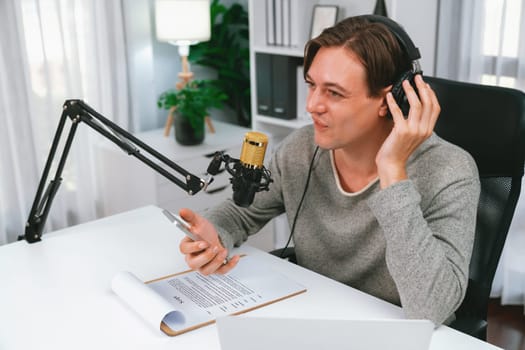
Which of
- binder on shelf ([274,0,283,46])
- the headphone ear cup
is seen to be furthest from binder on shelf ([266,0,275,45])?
the headphone ear cup

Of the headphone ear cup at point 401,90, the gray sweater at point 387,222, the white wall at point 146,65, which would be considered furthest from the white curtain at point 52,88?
the headphone ear cup at point 401,90

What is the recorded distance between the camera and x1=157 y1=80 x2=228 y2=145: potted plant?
112 inches

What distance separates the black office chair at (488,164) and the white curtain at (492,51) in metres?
0.99

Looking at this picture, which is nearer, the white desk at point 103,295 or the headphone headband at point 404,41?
the white desk at point 103,295

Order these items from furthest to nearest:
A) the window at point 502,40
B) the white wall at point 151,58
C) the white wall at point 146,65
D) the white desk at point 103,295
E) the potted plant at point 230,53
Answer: the potted plant at point 230,53
the white wall at point 146,65
the white wall at point 151,58
the window at point 502,40
the white desk at point 103,295

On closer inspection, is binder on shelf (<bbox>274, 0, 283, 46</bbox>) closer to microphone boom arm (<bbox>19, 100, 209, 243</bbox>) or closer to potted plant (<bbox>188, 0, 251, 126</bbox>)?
potted plant (<bbox>188, 0, 251, 126</bbox>)

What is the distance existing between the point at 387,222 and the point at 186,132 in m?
1.75

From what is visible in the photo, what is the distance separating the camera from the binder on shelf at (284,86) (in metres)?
2.79

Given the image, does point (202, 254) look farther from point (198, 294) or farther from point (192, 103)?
point (192, 103)

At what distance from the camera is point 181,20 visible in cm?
288

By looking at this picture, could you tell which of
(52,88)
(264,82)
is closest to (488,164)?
(264,82)

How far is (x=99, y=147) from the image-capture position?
294cm

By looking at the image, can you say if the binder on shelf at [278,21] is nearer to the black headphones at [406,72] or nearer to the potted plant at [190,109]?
the potted plant at [190,109]

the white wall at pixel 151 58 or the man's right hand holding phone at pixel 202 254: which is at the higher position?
the white wall at pixel 151 58
